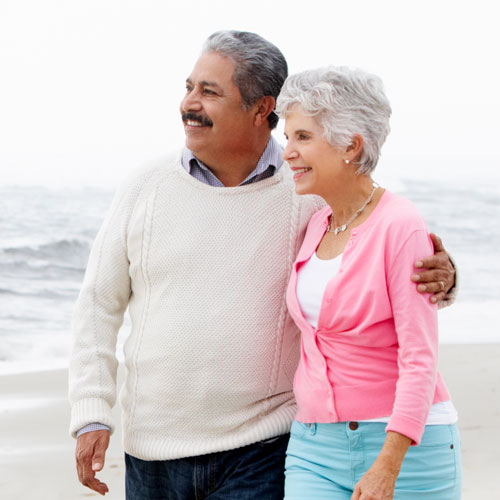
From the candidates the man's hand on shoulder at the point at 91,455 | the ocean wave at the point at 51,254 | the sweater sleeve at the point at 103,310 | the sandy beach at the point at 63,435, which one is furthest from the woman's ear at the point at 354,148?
the ocean wave at the point at 51,254

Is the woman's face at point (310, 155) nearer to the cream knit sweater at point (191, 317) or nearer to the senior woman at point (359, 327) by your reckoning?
the senior woman at point (359, 327)

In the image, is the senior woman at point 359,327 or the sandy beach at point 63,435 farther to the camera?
the sandy beach at point 63,435

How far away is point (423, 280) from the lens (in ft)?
6.04

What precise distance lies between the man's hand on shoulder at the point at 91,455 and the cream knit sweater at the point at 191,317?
1.6 inches

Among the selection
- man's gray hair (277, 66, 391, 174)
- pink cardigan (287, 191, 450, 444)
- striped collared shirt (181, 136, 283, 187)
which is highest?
man's gray hair (277, 66, 391, 174)

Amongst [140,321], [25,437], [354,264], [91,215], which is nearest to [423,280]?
[354,264]

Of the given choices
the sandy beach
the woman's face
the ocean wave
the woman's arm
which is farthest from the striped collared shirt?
the ocean wave

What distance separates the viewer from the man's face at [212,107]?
7.31 feet

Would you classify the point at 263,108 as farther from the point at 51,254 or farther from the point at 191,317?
the point at 51,254

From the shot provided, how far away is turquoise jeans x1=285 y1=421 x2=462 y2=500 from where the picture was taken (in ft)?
6.22

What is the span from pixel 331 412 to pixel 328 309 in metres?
0.24

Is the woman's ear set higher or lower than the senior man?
higher

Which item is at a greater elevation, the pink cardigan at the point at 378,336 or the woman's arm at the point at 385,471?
the pink cardigan at the point at 378,336

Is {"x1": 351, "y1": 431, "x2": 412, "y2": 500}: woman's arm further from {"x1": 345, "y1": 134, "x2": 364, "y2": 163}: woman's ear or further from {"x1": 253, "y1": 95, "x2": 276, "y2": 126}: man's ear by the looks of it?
{"x1": 253, "y1": 95, "x2": 276, "y2": 126}: man's ear
